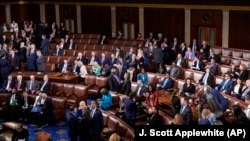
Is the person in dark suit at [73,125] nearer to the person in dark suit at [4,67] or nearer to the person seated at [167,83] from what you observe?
the person seated at [167,83]

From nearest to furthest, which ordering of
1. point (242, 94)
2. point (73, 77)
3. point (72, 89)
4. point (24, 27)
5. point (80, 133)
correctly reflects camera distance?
point (80, 133) < point (242, 94) < point (72, 89) < point (73, 77) < point (24, 27)

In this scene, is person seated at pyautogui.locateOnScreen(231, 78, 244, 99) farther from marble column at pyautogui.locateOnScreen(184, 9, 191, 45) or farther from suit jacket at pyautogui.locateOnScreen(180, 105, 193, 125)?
marble column at pyautogui.locateOnScreen(184, 9, 191, 45)

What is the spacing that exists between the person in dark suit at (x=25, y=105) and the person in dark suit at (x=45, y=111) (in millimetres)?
558

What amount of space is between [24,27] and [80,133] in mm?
14658

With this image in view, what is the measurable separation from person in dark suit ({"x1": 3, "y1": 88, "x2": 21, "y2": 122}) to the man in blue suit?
6265 millimetres

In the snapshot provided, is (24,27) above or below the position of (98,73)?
above

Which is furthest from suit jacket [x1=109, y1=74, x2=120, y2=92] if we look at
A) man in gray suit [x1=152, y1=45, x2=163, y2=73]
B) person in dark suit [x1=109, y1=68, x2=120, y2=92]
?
man in gray suit [x1=152, y1=45, x2=163, y2=73]

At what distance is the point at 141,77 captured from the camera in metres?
15.0

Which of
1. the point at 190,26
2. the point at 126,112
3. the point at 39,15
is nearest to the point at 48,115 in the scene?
the point at 126,112

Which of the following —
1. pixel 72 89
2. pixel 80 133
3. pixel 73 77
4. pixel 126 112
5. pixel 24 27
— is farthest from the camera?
pixel 24 27

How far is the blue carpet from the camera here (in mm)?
12312

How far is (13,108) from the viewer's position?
43.9 ft

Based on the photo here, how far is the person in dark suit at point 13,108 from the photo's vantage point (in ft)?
43.9

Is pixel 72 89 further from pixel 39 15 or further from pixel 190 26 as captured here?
pixel 39 15
